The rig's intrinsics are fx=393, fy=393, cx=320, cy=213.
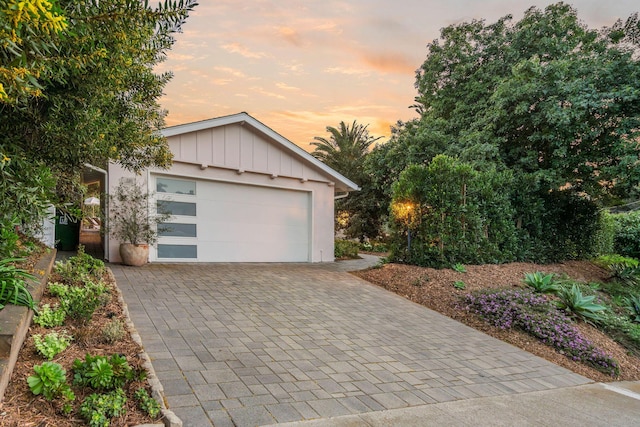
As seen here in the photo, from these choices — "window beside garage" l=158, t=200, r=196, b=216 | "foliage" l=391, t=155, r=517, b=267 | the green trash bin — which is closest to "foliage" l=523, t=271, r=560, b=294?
"foliage" l=391, t=155, r=517, b=267

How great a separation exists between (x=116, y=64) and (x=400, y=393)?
393 centimetres

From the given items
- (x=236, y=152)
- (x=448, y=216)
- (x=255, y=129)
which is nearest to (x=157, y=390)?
(x=448, y=216)

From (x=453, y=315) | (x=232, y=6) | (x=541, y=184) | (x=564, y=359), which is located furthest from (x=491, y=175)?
(x=232, y=6)

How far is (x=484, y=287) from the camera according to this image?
25.8 ft

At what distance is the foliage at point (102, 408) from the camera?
7.65 feet

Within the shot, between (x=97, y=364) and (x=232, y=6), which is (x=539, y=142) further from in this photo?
(x=97, y=364)

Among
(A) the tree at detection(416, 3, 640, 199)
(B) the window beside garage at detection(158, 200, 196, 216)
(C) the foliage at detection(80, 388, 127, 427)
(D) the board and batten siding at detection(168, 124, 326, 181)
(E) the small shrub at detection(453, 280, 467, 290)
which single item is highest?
(A) the tree at detection(416, 3, 640, 199)

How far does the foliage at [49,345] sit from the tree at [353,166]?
658 inches

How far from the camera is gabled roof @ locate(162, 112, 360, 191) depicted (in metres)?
9.09

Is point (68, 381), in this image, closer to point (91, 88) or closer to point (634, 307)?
point (91, 88)

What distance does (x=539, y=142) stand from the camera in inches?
471

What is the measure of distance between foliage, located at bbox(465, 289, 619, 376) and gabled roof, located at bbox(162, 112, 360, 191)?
5.88m

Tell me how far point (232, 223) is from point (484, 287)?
619cm

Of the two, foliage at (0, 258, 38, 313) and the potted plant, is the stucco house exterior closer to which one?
the potted plant
